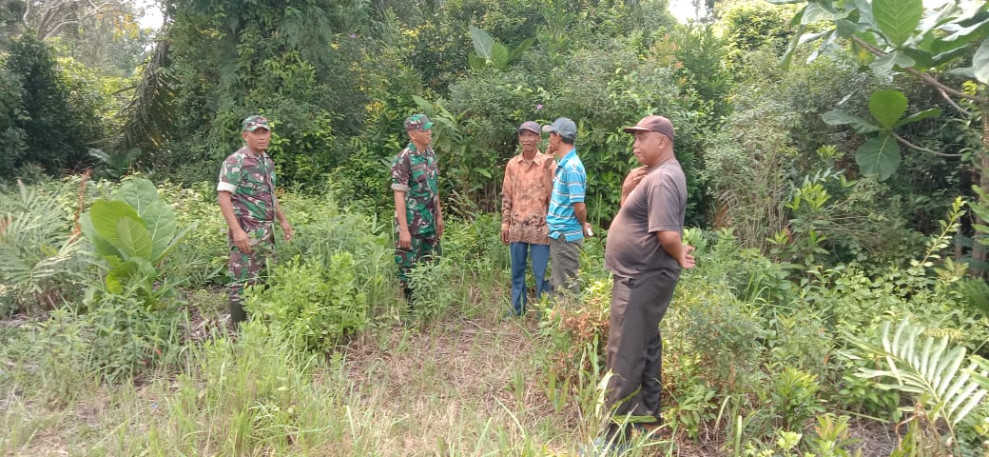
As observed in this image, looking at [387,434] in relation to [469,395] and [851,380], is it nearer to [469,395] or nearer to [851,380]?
[469,395]

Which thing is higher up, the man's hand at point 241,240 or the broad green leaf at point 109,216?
the broad green leaf at point 109,216

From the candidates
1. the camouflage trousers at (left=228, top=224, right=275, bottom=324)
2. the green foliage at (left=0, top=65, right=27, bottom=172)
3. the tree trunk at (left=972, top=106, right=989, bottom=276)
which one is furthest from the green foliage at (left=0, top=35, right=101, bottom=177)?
the tree trunk at (left=972, top=106, right=989, bottom=276)

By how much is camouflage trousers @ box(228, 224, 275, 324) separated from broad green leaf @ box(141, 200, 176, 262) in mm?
536

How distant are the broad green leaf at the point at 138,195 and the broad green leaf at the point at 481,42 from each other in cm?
546

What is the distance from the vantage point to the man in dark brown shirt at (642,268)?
3.14 meters

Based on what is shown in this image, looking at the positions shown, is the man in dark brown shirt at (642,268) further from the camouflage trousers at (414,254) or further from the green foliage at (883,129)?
the green foliage at (883,129)

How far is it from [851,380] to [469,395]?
215cm

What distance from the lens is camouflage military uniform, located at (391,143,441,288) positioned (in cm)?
504

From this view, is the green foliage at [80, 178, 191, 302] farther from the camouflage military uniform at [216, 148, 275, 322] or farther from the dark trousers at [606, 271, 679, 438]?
the dark trousers at [606, 271, 679, 438]

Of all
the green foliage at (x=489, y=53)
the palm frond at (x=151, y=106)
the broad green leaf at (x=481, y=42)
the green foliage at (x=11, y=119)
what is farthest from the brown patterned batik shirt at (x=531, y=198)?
the green foliage at (x=11, y=119)

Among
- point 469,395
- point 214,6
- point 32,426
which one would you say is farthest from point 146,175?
point 469,395

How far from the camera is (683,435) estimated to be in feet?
11.2

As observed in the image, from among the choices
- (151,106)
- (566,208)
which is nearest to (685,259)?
(566,208)

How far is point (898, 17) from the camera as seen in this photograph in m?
4.28
